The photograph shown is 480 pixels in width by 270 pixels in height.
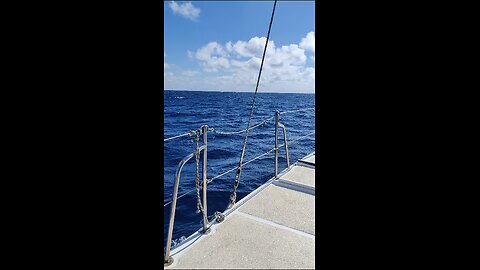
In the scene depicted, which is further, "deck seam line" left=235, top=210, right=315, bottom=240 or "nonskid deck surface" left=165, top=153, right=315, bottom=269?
"deck seam line" left=235, top=210, right=315, bottom=240

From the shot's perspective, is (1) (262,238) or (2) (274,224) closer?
(1) (262,238)

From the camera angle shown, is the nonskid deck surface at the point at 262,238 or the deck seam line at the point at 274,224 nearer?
the nonskid deck surface at the point at 262,238

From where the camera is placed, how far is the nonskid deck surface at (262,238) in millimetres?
1655

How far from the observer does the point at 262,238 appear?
1.91m

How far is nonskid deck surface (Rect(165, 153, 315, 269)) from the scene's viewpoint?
1655mm
